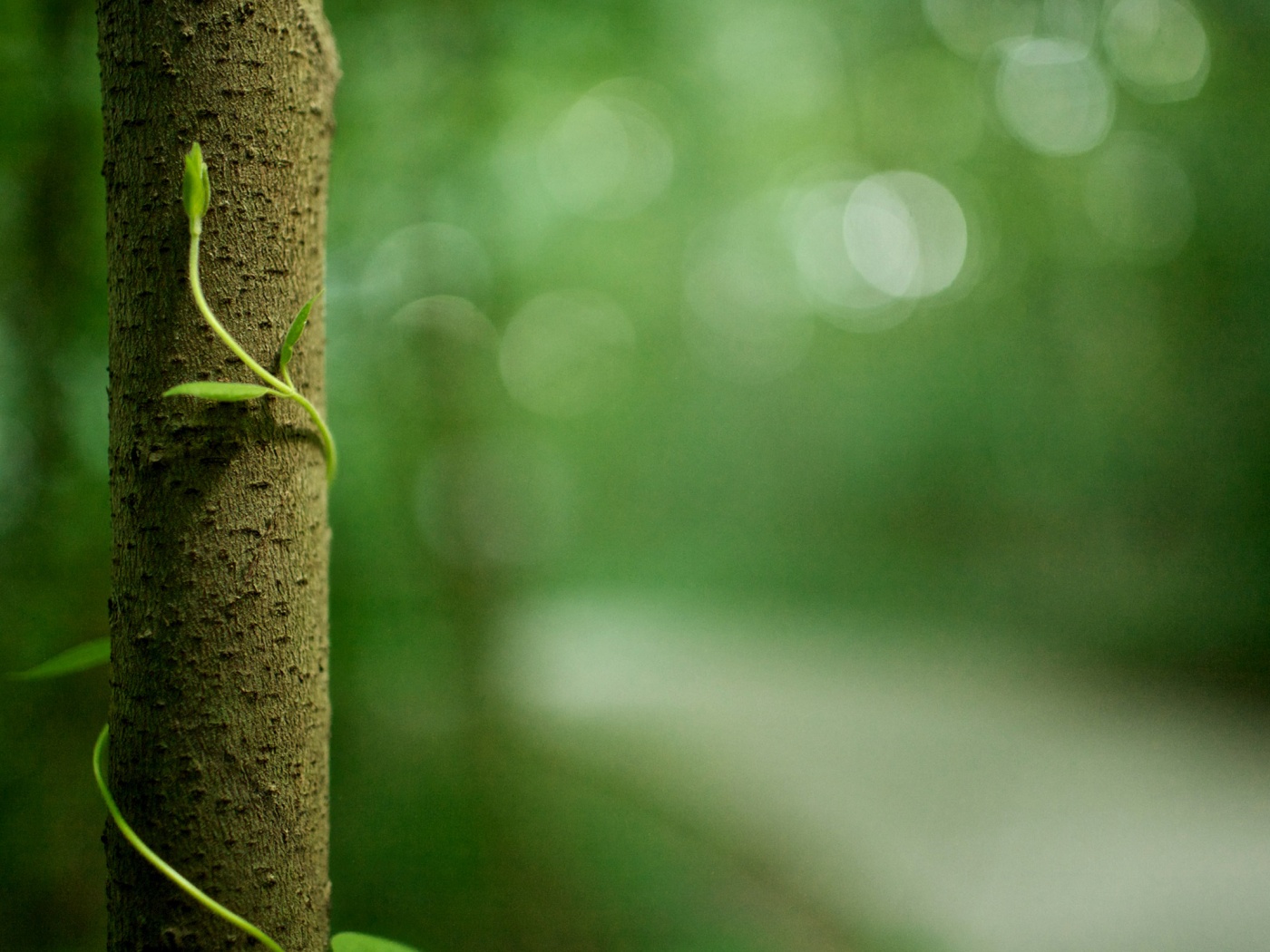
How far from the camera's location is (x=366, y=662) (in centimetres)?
218

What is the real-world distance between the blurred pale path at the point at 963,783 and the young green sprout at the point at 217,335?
2.33m

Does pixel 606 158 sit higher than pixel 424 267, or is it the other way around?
pixel 606 158

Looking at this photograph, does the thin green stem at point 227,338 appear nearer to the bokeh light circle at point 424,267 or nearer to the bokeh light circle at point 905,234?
the bokeh light circle at point 424,267

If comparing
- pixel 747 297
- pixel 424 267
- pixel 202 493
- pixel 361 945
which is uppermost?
pixel 747 297

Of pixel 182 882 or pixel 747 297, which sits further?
pixel 747 297

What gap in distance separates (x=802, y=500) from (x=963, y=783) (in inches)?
264

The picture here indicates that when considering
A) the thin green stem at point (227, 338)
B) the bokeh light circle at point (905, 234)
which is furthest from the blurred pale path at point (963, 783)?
the bokeh light circle at point (905, 234)

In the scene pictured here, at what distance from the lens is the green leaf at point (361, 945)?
1.64 feet

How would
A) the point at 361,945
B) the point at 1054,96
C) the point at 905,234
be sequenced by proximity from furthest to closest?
1. the point at 905,234
2. the point at 1054,96
3. the point at 361,945

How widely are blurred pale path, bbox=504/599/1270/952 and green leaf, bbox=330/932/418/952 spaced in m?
2.09

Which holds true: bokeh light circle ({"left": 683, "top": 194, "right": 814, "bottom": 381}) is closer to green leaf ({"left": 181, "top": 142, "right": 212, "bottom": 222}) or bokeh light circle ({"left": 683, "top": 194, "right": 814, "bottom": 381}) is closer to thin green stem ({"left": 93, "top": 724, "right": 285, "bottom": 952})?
green leaf ({"left": 181, "top": 142, "right": 212, "bottom": 222})

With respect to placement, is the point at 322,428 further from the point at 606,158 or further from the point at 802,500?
the point at 802,500

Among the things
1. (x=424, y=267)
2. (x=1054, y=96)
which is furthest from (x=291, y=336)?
(x=1054, y=96)

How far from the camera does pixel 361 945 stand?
0.51m
